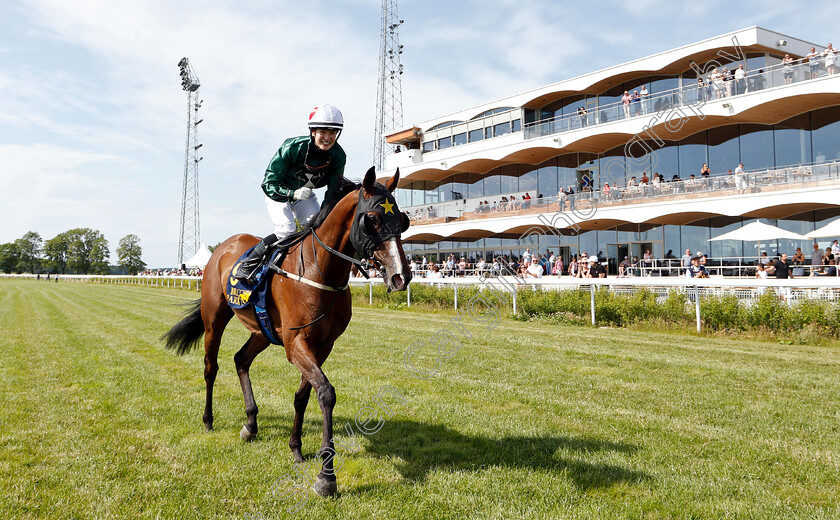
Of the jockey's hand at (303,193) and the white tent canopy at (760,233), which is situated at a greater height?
the white tent canopy at (760,233)

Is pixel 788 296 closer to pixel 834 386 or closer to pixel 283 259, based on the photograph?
pixel 834 386

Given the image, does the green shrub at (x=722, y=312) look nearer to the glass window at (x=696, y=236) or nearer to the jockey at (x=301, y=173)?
the jockey at (x=301, y=173)

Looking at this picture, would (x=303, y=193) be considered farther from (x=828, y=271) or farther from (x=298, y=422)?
(x=828, y=271)

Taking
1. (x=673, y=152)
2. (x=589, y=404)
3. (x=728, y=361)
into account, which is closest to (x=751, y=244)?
(x=673, y=152)

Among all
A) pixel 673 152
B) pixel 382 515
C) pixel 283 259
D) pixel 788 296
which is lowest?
pixel 382 515

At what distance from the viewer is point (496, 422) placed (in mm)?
4473

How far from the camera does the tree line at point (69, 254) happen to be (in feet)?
379

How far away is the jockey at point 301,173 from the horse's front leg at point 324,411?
3.32ft

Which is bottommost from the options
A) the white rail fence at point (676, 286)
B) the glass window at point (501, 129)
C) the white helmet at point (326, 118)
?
the white rail fence at point (676, 286)

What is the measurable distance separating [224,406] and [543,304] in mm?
9823

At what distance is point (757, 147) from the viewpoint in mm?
21891

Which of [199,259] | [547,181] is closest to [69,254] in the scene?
[199,259]

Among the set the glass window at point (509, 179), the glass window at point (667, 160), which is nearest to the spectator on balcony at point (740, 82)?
the glass window at point (667, 160)

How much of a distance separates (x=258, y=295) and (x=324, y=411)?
1.24m
